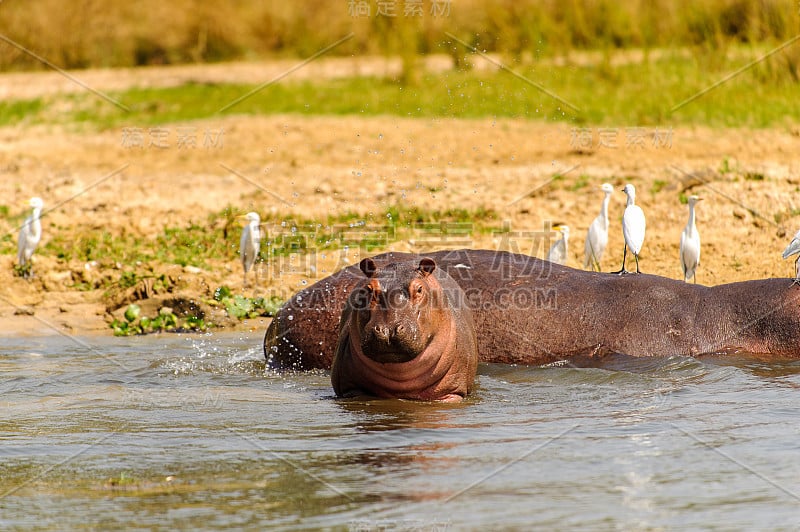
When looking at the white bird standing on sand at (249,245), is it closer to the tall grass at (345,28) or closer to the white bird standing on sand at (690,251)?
the white bird standing on sand at (690,251)

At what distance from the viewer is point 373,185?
12.1 m

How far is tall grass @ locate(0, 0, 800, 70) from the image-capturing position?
682 inches

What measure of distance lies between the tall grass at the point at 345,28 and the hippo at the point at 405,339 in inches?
417

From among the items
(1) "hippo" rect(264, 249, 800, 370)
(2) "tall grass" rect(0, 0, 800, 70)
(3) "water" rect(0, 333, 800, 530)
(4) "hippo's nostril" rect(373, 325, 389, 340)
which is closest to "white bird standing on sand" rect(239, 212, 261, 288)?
(3) "water" rect(0, 333, 800, 530)

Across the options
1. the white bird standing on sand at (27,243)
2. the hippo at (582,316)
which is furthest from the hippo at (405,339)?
the white bird standing on sand at (27,243)

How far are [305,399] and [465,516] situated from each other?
2.24m

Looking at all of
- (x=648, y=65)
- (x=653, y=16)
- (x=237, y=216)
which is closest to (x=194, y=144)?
(x=237, y=216)

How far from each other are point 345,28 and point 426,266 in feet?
52.4

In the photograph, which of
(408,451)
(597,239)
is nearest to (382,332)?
(408,451)

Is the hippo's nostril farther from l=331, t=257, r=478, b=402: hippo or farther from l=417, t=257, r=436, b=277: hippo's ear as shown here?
l=417, t=257, r=436, b=277: hippo's ear

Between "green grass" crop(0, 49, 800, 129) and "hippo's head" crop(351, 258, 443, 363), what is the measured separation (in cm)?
791

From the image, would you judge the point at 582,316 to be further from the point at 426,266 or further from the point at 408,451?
the point at 408,451

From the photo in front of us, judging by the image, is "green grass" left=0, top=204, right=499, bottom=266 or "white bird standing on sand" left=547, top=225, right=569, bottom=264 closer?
"white bird standing on sand" left=547, top=225, right=569, bottom=264

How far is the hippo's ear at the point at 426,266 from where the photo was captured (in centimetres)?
623
